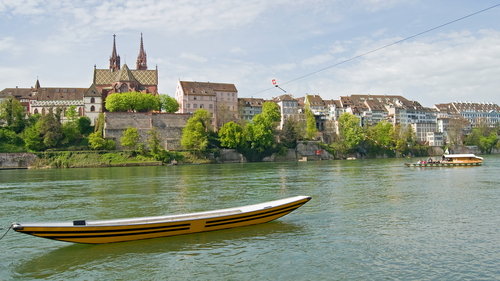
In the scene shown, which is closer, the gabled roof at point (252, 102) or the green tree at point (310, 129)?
the green tree at point (310, 129)

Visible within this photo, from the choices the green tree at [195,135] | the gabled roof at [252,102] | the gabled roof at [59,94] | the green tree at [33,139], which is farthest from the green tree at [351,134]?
the green tree at [33,139]

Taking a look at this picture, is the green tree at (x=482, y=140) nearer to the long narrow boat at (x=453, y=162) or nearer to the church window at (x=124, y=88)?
the long narrow boat at (x=453, y=162)

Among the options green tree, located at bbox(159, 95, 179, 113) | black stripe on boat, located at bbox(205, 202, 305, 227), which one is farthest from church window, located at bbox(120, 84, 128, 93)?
black stripe on boat, located at bbox(205, 202, 305, 227)

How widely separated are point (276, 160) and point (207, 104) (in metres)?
26.7

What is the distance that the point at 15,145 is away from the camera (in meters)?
82.2

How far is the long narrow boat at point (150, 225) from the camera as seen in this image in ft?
46.1

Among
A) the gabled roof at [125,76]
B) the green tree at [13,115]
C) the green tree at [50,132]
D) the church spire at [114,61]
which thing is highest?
the church spire at [114,61]

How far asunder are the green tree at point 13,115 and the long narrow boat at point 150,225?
84.1 metres

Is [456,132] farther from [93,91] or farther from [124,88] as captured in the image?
[93,91]

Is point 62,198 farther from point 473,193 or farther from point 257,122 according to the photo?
point 257,122

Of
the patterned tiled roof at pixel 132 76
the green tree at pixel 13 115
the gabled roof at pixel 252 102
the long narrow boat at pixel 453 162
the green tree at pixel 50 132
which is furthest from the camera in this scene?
the gabled roof at pixel 252 102

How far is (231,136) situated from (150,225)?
2969 inches

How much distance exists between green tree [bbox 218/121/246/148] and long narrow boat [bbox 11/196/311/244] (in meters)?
71.9

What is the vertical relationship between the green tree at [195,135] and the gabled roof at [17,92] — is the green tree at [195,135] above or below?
below
